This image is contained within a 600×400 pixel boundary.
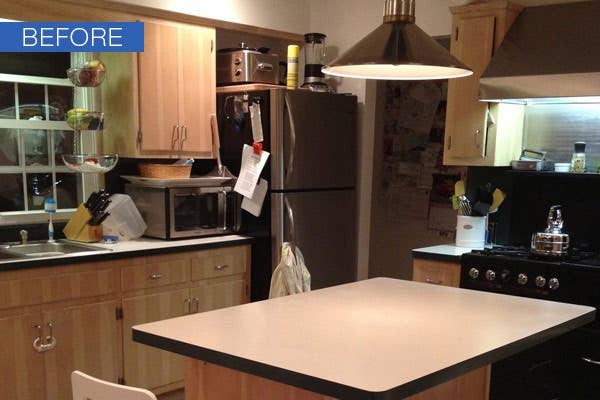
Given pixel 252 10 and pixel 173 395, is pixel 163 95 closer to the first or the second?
pixel 252 10

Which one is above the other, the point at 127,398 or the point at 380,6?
the point at 380,6

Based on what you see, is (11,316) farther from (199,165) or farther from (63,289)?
(199,165)

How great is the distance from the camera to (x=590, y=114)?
3.54m

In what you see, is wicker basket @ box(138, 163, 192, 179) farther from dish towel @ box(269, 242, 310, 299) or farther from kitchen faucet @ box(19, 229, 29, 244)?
dish towel @ box(269, 242, 310, 299)

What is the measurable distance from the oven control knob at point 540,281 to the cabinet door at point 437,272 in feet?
1.37

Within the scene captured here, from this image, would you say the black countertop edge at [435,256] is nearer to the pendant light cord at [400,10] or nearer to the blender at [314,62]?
the blender at [314,62]

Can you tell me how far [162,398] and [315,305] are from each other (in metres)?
1.71

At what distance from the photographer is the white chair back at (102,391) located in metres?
1.49

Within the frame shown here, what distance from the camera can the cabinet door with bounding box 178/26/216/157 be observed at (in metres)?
3.83

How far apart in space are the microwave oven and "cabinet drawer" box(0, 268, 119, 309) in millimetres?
559

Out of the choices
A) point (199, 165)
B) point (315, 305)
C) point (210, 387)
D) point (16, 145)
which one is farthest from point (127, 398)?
point (199, 165)

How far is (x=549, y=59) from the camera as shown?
10.9 feet

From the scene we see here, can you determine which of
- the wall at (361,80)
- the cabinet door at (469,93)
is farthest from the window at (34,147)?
the cabinet door at (469,93)

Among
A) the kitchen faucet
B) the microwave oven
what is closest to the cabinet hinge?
the microwave oven
